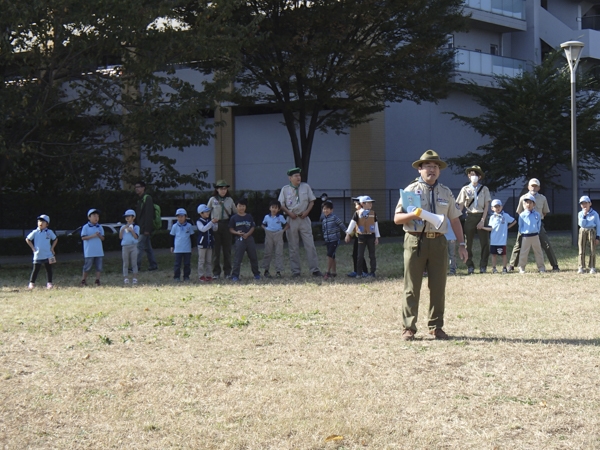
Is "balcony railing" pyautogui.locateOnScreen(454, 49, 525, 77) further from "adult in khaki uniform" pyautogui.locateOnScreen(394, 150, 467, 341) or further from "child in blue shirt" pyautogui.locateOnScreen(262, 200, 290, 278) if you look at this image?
"adult in khaki uniform" pyautogui.locateOnScreen(394, 150, 467, 341)

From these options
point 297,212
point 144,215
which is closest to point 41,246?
point 144,215

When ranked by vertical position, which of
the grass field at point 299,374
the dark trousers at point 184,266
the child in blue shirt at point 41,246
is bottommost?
the grass field at point 299,374

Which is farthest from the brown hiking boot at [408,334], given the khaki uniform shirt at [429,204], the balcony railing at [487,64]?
the balcony railing at [487,64]

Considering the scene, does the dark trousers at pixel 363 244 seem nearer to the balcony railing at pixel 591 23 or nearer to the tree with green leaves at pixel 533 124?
the tree with green leaves at pixel 533 124

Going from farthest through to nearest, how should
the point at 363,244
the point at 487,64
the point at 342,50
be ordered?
the point at 487,64 → the point at 342,50 → the point at 363,244

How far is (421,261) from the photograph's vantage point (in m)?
8.79

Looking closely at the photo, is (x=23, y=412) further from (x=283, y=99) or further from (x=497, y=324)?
(x=283, y=99)

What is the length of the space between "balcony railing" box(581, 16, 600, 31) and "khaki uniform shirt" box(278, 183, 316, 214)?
3298 centimetres

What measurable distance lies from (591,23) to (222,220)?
3375cm

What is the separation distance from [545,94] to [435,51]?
834 cm

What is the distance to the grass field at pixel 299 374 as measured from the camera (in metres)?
5.72

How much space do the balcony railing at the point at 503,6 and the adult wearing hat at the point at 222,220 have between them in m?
24.1

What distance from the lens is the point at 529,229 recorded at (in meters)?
15.9

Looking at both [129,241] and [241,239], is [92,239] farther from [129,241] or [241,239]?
[241,239]
